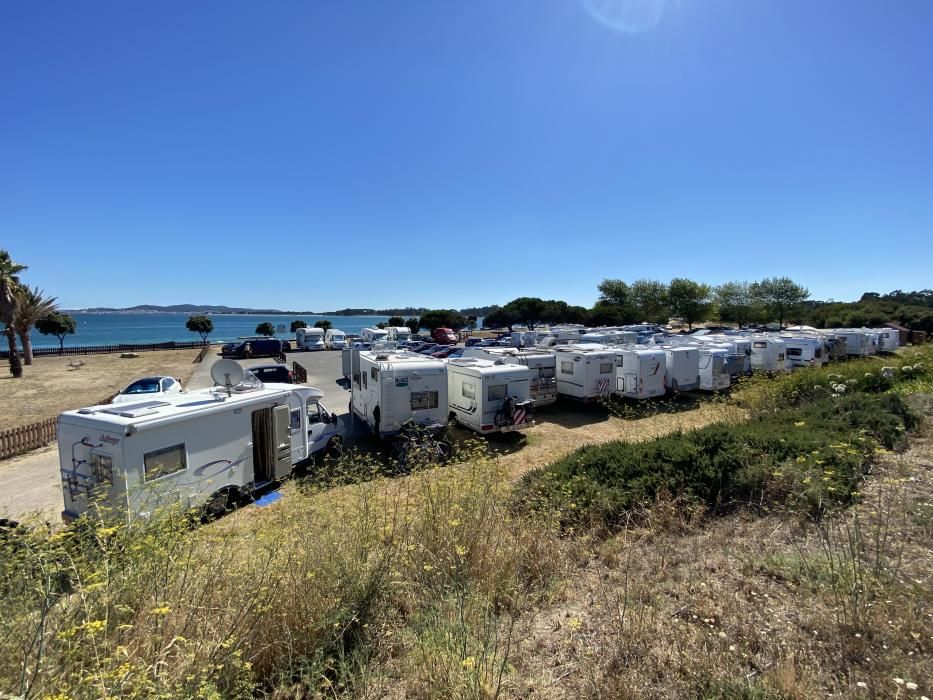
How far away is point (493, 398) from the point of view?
40.6ft

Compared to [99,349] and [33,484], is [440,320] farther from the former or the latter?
[33,484]

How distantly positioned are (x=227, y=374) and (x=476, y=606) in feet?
24.0

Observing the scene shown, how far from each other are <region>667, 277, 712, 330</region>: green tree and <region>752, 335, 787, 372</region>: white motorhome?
143 feet

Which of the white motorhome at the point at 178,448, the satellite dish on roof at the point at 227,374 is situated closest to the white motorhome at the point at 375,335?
the white motorhome at the point at 178,448

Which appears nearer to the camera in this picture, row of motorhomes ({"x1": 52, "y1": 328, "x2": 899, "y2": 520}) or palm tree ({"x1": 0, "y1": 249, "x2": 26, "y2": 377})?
row of motorhomes ({"x1": 52, "y1": 328, "x2": 899, "y2": 520})

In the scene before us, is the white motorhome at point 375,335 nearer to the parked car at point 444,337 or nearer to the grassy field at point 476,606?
the parked car at point 444,337

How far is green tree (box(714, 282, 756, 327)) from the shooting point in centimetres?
6181

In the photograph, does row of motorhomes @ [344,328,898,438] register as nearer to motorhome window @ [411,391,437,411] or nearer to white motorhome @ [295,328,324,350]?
motorhome window @ [411,391,437,411]

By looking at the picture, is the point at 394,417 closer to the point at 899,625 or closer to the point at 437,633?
the point at 437,633

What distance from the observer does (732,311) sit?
6241 centimetres

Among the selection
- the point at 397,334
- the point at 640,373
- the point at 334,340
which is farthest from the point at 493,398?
the point at 334,340

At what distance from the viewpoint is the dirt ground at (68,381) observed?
16.5 meters

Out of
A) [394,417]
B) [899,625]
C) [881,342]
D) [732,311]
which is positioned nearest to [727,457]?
[899,625]

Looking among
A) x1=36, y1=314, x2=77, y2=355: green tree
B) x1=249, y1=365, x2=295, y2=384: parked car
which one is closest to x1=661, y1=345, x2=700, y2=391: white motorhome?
x1=249, y1=365, x2=295, y2=384: parked car
